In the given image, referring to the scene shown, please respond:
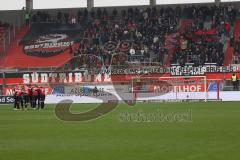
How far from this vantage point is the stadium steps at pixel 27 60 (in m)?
52.3

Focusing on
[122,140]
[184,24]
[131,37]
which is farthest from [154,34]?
[122,140]

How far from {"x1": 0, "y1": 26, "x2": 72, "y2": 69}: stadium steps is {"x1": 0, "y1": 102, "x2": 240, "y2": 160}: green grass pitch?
2847cm

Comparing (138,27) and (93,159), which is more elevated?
(138,27)

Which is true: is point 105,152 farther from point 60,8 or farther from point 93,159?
point 60,8

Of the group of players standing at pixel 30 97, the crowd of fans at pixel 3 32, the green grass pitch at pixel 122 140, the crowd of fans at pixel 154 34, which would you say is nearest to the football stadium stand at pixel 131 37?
the crowd of fans at pixel 154 34

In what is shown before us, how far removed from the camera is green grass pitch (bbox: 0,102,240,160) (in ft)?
44.5

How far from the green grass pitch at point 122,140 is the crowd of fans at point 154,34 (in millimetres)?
25793

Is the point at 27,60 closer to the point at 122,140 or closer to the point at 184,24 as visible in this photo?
the point at 184,24

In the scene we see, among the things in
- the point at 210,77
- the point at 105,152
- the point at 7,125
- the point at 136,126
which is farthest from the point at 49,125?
the point at 210,77

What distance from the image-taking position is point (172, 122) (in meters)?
23.1

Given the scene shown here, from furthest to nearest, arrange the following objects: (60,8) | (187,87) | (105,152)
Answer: (60,8) → (187,87) → (105,152)

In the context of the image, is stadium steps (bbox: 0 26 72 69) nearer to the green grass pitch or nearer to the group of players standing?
the group of players standing

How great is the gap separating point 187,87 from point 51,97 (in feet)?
29.0

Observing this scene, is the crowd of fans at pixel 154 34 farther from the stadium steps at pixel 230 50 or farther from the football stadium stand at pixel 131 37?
the stadium steps at pixel 230 50
